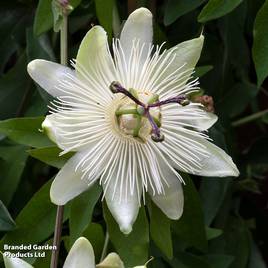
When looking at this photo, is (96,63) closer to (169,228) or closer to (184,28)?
(169,228)

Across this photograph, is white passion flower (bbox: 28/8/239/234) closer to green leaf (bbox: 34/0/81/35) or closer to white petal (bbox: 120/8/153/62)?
white petal (bbox: 120/8/153/62)

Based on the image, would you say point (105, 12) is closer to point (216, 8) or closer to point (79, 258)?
point (216, 8)

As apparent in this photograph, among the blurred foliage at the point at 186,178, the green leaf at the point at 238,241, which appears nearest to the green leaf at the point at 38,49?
the blurred foliage at the point at 186,178

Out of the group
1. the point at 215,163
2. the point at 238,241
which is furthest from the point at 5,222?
the point at 238,241

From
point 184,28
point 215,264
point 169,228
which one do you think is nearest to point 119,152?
point 169,228

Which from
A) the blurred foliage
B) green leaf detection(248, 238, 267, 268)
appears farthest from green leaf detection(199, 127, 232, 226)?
green leaf detection(248, 238, 267, 268)

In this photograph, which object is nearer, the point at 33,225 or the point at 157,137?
the point at 157,137

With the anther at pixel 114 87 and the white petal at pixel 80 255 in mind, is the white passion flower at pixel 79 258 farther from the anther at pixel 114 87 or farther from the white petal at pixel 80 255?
the anther at pixel 114 87
